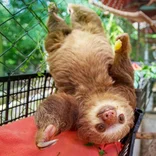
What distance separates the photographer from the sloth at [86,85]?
4.36 ft

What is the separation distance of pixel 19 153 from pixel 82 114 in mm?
467

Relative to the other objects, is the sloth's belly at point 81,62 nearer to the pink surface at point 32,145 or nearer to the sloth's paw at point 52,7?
the sloth's paw at point 52,7

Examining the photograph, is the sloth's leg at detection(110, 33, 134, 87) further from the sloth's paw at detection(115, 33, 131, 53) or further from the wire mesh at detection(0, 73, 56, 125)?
the wire mesh at detection(0, 73, 56, 125)

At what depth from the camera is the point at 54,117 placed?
4.23 ft

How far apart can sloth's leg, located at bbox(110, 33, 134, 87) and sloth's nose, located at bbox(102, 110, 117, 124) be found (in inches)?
11.4

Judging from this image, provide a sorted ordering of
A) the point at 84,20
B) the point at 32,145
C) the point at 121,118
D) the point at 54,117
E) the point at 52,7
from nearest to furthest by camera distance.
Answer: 1. the point at 32,145
2. the point at 54,117
3. the point at 121,118
4. the point at 52,7
5. the point at 84,20

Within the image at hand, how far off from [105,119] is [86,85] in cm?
28

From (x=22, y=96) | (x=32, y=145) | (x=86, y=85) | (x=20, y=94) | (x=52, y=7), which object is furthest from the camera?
(x=52, y=7)

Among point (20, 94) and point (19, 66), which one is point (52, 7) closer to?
point (19, 66)

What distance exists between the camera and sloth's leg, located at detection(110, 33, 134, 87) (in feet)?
5.31

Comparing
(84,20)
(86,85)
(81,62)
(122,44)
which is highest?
(84,20)

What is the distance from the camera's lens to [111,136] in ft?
4.40

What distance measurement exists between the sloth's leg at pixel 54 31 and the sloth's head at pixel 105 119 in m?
0.55

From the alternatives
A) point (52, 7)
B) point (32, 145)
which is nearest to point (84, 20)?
point (52, 7)
